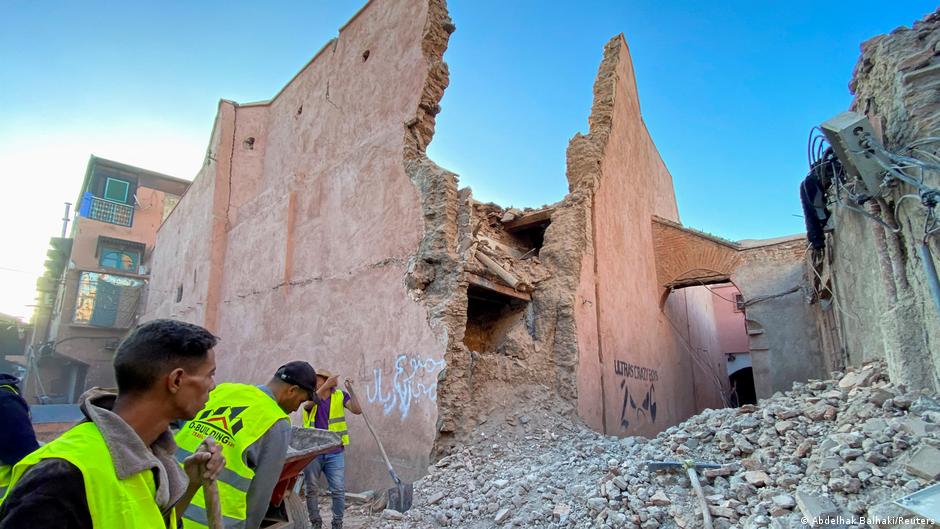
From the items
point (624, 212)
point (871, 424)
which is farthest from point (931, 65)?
point (624, 212)

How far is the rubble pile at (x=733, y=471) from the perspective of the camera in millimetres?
3215

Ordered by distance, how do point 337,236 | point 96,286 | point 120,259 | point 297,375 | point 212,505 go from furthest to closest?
point 120,259 → point 96,286 → point 337,236 → point 297,375 → point 212,505

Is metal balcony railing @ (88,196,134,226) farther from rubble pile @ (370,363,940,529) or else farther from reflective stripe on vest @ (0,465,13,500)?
reflective stripe on vest @ (0,465,13,500)

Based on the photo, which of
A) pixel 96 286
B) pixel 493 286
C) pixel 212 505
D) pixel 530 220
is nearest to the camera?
pixel 212 505

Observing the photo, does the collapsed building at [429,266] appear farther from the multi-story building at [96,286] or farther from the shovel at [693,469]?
the multi-story building at [96,286]

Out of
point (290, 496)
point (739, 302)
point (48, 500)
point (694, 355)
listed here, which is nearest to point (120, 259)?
point (694, 355)

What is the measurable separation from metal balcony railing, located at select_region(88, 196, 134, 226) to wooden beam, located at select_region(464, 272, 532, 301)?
2104cm

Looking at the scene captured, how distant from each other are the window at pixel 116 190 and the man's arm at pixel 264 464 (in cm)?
2484

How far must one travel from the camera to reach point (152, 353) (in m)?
1.55

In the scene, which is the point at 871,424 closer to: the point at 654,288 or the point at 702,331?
the point at 654,288

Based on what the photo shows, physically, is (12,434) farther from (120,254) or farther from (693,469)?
(120,254)

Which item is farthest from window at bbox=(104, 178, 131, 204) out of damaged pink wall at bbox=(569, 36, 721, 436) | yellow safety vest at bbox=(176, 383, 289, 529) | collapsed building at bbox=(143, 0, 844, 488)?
yellow safety vest at bbox=(176, 383, 289, 529)

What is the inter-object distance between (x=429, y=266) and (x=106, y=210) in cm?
2096

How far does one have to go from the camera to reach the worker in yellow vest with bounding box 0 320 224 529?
3.74ft
